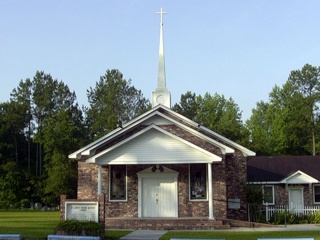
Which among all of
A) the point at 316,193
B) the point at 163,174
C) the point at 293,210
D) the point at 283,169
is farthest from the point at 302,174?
the point at 163,174

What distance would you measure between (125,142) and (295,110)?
42.7 meters

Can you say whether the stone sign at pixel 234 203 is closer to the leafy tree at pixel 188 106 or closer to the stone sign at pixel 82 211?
the stone sign at pixel 82 211

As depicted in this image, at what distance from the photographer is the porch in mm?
24587

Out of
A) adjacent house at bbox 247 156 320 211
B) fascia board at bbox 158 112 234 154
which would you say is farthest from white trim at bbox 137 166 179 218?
adjacent house at bbox 247 156 320 211

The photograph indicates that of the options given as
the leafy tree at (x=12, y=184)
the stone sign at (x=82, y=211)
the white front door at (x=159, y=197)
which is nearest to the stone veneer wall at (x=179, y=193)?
the white front door at (x=159, y=197)

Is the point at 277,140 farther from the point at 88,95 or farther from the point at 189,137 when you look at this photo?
the point at 189,137

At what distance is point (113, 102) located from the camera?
71.4m

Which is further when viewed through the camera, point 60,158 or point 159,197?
point 60,158

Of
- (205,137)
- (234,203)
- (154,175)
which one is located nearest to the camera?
(205,137)

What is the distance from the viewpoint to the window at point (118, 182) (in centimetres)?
2786

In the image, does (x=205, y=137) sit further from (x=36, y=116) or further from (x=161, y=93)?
(x=36, y=116)

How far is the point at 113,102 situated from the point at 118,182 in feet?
144

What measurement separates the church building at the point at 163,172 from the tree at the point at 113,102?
40.7 metres

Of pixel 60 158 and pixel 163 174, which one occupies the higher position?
pixel 60 158
